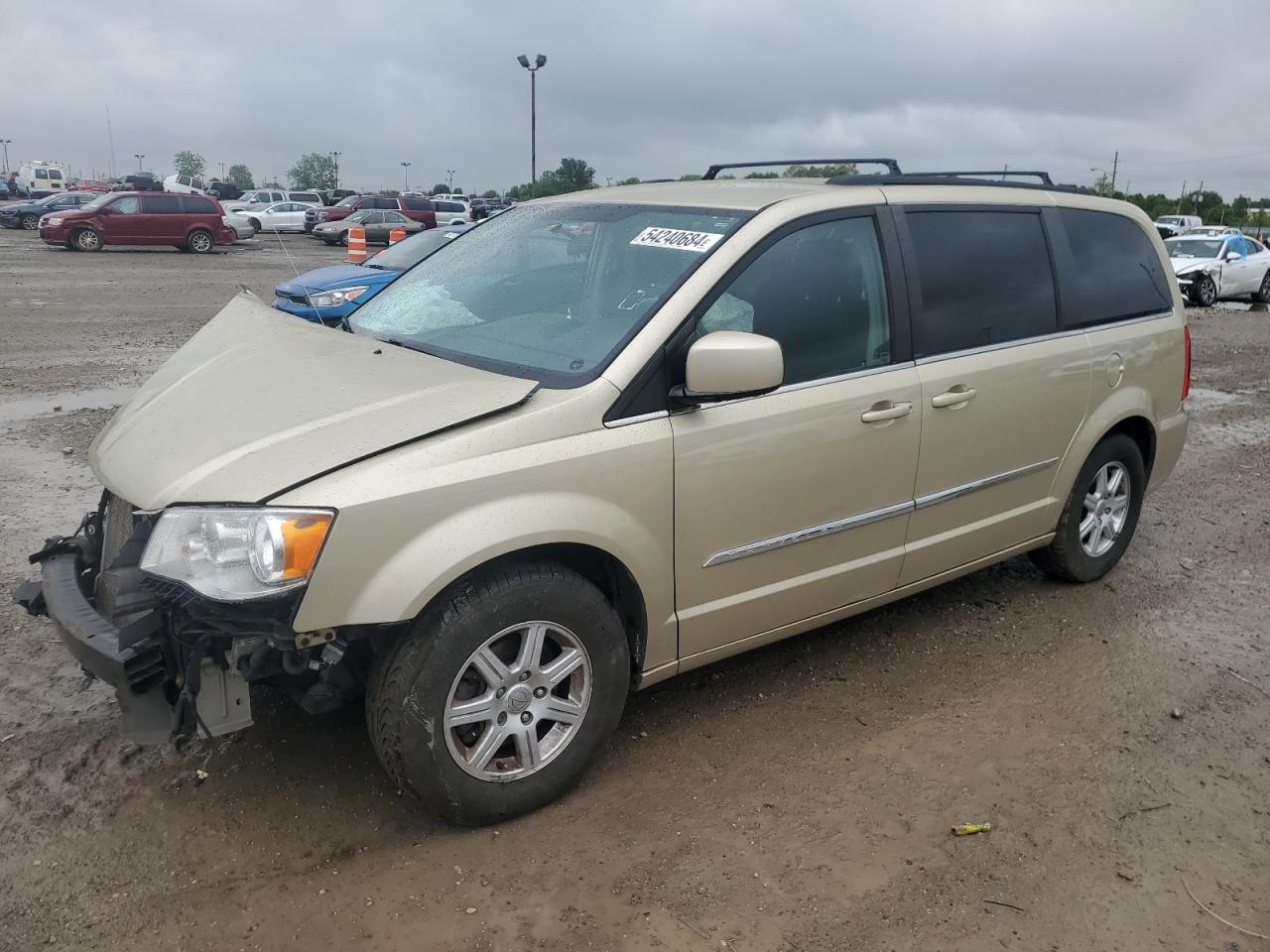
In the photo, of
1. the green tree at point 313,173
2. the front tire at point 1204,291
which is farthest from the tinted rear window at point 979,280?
the green tree at point 313,173

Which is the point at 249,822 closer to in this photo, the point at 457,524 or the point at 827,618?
the point at 457,524

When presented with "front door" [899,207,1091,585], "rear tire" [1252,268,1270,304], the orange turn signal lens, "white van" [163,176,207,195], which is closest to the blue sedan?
"front door" [899,207,1091,585]

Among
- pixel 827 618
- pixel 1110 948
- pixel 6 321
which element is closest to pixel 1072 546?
pixel 827 618

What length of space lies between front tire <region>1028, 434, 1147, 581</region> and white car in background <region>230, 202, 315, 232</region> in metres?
38.2

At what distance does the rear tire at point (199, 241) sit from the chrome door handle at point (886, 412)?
28.0m

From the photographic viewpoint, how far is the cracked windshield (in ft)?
11.0

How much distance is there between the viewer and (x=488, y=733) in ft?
10.0

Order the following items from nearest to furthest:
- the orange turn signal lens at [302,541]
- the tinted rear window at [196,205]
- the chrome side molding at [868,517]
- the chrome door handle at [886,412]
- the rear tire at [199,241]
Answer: the orange turn signal lens at [302,541], the chrome side molding at [868,517], the chrome door handle at [886,412], the tinted rear window at [196,205], the rear tire at [199,241]

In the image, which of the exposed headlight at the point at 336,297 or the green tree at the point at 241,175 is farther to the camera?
the green tree at the point at 241,175

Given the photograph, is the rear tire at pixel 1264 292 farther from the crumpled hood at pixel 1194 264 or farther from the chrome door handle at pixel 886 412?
the chrome door handle at pixel 886 412

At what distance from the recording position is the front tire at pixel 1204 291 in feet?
67.2

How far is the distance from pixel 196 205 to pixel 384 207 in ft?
37.3

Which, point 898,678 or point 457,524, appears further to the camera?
point 898,678

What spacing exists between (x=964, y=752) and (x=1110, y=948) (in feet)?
3.17
